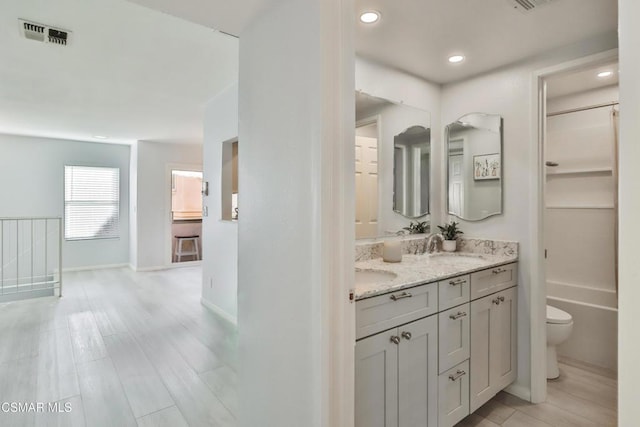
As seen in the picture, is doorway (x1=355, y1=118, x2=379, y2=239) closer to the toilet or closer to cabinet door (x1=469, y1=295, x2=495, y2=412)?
cabinet door (x1=469, y1=295, x2=495, y2=412)

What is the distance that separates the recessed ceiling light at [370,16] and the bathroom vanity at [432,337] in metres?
1.38

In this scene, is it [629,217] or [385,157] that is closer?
[629,217]

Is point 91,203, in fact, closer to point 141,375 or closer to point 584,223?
point 141,375

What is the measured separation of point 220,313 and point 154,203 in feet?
11.5

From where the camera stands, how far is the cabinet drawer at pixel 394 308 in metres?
1.37

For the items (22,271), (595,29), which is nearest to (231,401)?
(595,29)

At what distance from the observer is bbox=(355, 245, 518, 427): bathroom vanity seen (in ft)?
4.62

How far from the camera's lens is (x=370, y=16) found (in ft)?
5.83

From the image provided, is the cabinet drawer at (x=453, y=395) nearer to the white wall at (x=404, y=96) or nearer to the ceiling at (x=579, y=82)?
the white wall at (x=404, y=96)

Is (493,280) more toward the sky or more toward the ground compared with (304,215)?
more toward the ground

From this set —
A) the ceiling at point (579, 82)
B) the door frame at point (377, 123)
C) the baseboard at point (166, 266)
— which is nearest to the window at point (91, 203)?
the baseboard at point (166, 266)

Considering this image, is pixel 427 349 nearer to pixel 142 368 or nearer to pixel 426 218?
pixel 426 218

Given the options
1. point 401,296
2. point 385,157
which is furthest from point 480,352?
point 385,157

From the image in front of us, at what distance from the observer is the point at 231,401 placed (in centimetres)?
214
